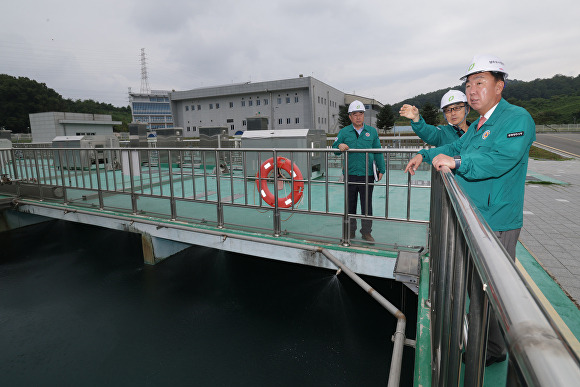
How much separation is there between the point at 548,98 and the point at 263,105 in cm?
8072

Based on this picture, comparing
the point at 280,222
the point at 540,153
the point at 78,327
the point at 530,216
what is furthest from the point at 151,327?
the point at 540,153

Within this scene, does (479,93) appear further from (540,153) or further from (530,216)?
(540,153)

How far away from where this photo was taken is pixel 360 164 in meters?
4.26

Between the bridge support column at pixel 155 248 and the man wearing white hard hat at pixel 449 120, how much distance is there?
15.1 feet

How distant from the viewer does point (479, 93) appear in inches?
86.2

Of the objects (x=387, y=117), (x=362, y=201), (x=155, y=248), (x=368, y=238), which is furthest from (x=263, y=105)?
(x=368, y=238)

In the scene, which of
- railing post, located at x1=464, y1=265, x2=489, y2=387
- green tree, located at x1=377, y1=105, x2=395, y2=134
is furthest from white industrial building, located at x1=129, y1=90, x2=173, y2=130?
railing post, located at x1=464, y1=265, x2=489, y2=387

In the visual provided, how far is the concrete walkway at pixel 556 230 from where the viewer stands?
3.54 metres

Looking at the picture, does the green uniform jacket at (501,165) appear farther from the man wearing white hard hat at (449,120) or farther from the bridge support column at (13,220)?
the bridge support column at (13,220)

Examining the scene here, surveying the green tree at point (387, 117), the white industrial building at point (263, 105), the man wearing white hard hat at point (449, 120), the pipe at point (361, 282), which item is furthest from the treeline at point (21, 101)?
the man wearing white hard hat at point (449, 120)

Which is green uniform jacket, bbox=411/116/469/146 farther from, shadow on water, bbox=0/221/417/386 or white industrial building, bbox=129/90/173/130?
white industrial building, bbox=129/90/173/130

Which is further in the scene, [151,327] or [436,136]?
[151,327]

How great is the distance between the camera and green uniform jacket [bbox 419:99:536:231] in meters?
1.94

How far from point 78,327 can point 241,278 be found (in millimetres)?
2376
